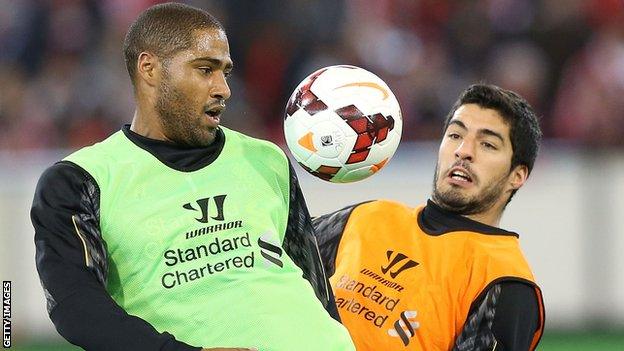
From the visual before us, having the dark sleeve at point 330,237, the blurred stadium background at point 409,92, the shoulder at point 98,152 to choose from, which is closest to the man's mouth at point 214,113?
the shoulder at point 98,152

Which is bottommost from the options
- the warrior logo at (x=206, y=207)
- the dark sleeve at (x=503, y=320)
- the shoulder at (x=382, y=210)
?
the dark sleeve at (x=503, y=320)

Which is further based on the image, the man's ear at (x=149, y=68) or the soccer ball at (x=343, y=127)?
the soccer ball at (x=343, y=127)

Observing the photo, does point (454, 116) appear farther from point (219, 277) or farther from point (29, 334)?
point (29, 334)

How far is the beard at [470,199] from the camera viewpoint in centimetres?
532

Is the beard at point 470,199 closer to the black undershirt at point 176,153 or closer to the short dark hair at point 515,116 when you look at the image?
the short dark hair at point 515,116

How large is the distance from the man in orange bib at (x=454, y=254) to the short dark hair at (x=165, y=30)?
138 cm

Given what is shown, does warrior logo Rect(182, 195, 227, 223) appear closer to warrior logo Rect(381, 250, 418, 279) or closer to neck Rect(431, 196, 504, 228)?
warrior logo Rect(381, 250, 418, 279)

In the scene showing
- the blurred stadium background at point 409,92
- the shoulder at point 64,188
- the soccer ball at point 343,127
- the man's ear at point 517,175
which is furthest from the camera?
the blurred stadium background at point 409,92

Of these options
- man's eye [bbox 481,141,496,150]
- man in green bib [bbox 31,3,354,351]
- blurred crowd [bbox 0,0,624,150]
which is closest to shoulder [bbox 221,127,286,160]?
man in green bib [bbox 31,3,354,351]

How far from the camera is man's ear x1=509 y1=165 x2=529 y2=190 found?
212 inches

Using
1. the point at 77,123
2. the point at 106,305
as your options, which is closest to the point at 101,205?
the point at 106,305

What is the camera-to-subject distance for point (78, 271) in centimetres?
403

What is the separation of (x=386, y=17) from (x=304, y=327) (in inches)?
333

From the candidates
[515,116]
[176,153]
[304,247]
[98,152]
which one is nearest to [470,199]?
[515,116]
